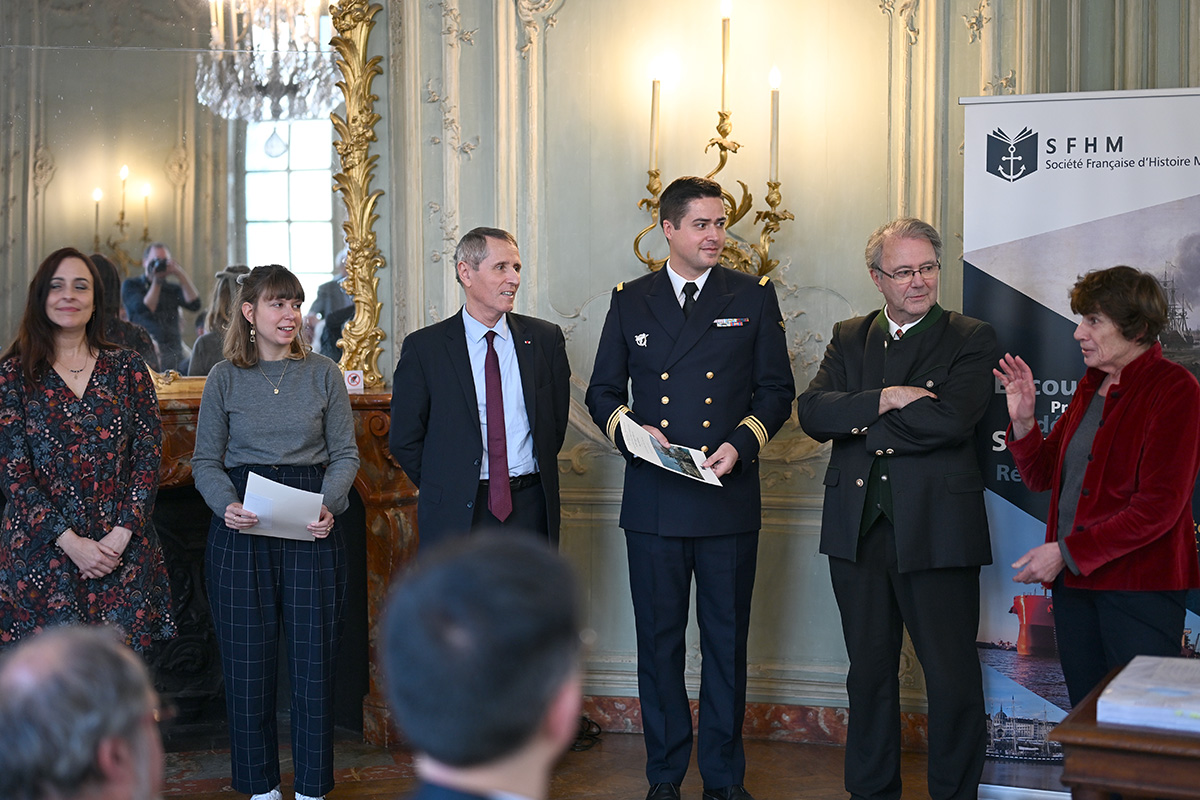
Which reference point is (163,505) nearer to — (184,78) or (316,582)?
(316,582)

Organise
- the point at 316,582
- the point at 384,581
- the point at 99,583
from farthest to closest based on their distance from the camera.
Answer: the point at 384,581
the point at 316,582
the point at 99,583

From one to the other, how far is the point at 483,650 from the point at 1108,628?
2304mm

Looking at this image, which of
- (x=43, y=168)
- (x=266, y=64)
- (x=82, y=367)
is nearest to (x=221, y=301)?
(x=43, y=168)

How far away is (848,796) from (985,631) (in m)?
0.67

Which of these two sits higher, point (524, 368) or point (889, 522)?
point (524, 368)

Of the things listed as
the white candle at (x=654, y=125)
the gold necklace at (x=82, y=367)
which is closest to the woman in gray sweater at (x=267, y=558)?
the gold necklace at (x=82, y=367)

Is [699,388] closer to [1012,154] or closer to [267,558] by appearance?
[1012,154]

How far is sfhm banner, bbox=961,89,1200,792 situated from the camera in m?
3.29

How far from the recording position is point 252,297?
3320 millimetres

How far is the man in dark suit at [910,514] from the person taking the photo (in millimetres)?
3107

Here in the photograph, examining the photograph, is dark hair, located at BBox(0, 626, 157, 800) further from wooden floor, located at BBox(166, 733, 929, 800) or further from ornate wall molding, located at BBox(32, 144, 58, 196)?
ornate wall molding, located at BBox(32, 144, 58, 196)

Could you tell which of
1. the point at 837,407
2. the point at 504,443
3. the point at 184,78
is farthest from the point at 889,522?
the point at 184,78

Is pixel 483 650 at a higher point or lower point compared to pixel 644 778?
higher

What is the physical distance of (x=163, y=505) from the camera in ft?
14.0
